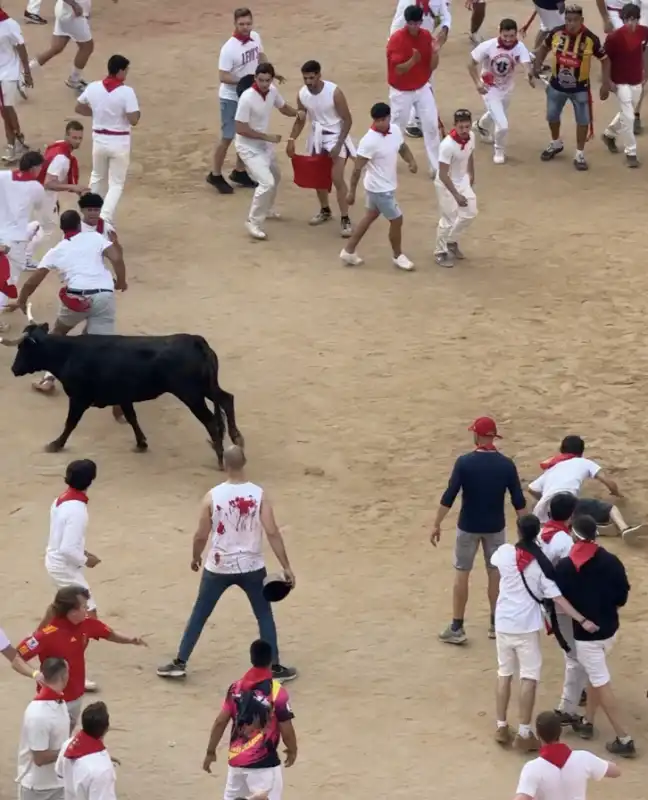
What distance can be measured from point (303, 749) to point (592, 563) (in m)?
2.14

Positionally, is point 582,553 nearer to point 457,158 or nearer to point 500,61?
point 457,158

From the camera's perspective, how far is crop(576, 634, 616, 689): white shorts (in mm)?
11016

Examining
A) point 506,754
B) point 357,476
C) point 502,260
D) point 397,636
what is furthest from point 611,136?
point 506,754

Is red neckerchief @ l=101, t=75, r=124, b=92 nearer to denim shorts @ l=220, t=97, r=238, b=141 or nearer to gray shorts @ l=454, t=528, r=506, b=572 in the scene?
denim shorts @ l=220, t=97, r=238, b=141

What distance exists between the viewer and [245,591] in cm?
1147

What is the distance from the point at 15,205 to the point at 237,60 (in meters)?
4.10

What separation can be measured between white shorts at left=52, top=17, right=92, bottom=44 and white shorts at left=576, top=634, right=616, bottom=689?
12.9 meters

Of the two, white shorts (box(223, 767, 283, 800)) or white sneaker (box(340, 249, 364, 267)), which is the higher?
white shorts (box(223, 767, 283, 800))

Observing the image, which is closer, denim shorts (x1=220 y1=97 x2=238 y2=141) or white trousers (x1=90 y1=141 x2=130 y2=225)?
white trousers (x1=90 y1=141 x2=130 y2=225)

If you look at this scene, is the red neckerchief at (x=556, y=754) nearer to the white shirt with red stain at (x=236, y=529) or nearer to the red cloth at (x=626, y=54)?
the white shirt with red stain at (x=236, y=529)

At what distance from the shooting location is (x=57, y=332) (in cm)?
1523

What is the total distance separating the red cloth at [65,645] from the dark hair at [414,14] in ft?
35.5

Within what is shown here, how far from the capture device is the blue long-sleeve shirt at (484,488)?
39.2ft

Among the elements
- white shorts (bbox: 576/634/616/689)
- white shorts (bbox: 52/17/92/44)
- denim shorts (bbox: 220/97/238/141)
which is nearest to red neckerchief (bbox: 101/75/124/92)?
denim shorts (bbox: 220/97/238/141)
